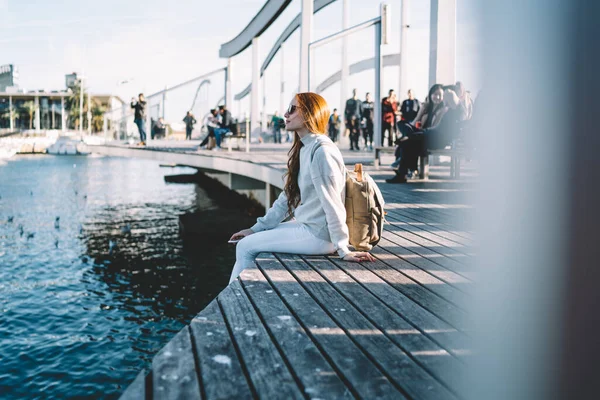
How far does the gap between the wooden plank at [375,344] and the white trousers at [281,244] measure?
38cm

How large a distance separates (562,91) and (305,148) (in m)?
2.94

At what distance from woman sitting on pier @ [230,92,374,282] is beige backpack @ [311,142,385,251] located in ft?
0.26

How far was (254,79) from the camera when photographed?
22.6 meters

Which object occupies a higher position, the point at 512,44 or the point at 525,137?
the point at 512,44

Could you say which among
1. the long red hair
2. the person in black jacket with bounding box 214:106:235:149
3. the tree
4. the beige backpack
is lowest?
the beige backpack

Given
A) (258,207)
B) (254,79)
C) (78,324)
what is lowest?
(78,324)

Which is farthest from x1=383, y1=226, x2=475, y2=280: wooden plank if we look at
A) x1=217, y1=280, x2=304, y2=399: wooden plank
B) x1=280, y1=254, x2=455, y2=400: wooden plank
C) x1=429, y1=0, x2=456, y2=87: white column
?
x1=429, y1=0, x2=456, y2=87: white column

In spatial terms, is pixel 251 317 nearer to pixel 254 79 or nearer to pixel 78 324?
pixel 78 324

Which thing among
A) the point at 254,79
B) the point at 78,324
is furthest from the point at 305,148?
the point at 254,79

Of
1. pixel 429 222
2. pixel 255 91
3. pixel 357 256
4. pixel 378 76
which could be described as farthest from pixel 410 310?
pixel 255 91

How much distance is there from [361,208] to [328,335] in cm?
150

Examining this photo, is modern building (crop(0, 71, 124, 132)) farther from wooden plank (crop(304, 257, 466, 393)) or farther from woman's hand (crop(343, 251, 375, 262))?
wooden plank (crop(304, 257, 466, 393))

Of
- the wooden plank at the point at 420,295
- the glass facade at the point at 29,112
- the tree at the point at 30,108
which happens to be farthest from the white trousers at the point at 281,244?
the tree at the point at 30,108

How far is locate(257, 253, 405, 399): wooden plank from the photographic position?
1929 mm
